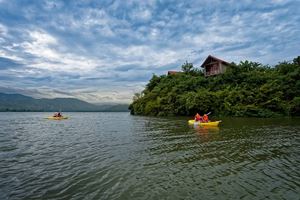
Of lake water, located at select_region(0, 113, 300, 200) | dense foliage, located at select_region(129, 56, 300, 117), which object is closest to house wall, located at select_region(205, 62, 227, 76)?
dense foliage, located at select_region(129, 56, 300, 117)

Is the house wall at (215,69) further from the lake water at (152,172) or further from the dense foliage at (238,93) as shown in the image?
the lake water at (152,172)

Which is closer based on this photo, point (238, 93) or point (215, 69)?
point (238, 93)

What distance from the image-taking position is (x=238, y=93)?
50188mm

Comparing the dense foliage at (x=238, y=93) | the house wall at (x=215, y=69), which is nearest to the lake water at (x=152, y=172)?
the dense foliage at (x=238, y=93)

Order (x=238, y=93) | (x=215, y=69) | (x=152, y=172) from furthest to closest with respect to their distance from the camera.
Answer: (x=215, y=69), (x=238, y=93), (x=152, y=172)

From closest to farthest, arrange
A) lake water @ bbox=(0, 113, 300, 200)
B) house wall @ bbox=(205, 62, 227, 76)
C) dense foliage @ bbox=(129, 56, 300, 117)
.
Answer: lake water @ bbox=(0, 113, 300, 200), dense foliage @ bbox=(129, 56, 300, 117), house wall @ bbox=(205, 62, 227, 76)

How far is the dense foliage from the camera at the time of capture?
153ft

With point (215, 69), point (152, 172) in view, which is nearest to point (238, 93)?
point (215, 69)

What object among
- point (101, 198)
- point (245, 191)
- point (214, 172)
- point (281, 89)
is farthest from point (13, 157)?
point (281, 89)

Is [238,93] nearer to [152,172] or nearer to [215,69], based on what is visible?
[215,69]

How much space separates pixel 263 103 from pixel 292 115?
5.24m

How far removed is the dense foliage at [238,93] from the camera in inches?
1842

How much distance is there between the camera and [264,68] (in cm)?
6081

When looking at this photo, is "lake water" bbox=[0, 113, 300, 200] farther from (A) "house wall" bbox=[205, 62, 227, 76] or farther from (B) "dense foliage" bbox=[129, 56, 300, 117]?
(A) "house wall" bbox=[205, 62, 227, 76]
